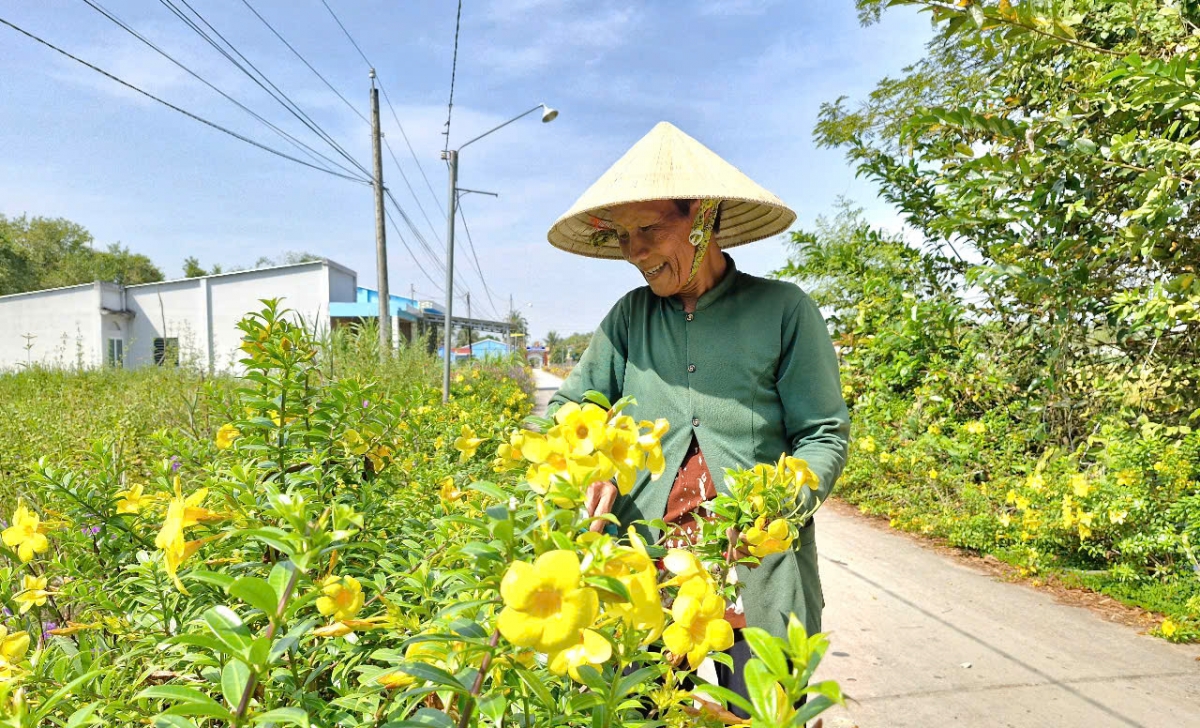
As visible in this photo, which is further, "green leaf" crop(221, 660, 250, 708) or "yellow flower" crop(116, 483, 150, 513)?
"yellow flower" crop(116, 483, 150, 513)

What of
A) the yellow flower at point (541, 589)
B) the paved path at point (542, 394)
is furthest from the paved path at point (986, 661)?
the yellow flower at point (541, 589)

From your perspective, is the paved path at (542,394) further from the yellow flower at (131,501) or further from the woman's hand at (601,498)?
the yellow flower at (131,501)

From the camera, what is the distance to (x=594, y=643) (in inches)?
21.5

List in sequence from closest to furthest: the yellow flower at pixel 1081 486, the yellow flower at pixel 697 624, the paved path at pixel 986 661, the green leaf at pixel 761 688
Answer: the green leaf at pixel 761 688 < the yellow flower at pixel 697 624 < the paved path at pixel 986 661 < the yellow flower at pixel 1081 486

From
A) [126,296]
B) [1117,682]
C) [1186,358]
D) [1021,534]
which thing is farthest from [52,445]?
[126,296]

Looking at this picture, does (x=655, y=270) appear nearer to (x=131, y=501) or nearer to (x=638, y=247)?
(x=638, y=247)

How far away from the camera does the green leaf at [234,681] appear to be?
1.78 feet

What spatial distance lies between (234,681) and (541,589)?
0.29 m

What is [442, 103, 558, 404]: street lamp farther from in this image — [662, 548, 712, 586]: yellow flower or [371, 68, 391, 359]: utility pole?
[662, 548, 712, 586]: yellow flower

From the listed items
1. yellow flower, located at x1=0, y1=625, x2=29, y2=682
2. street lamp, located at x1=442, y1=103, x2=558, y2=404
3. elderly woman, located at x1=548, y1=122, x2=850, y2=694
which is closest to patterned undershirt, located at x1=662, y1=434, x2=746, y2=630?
elderly woman, located at x1=548, y1=122, x2=850, y2=694

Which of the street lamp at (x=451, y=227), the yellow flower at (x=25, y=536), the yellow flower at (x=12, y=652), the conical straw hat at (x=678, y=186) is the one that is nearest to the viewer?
the yellow flower at (x=12, y=652)

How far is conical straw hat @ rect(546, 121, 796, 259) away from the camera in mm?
1551

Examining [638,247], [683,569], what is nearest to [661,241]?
[638,247]

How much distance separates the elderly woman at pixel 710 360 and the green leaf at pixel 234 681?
99 centimetres
